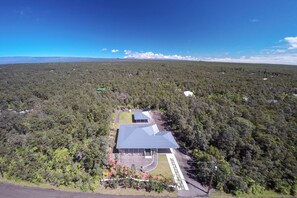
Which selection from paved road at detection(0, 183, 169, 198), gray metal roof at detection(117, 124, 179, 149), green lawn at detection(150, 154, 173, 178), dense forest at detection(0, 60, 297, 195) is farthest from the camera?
gray metal roof at detection(117, 124, 179, 149)

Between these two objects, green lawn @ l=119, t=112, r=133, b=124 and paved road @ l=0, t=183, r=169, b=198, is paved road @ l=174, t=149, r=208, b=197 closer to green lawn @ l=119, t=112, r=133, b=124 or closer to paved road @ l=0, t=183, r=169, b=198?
paved road @ l=0, t=183, r=169, b=198

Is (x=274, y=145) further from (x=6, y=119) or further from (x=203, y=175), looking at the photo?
(x=6, y=119)

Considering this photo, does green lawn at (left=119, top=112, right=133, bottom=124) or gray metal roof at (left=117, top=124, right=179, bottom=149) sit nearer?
gray metal roof at (left=117, top=124, right=179, bottom=149)

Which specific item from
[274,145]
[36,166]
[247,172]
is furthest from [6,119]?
[274,145]

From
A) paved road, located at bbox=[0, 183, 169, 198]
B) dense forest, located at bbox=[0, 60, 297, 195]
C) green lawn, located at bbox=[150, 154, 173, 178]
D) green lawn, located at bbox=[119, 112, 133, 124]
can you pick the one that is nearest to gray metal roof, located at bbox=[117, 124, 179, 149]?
green lawn, located at bbox=[150, 154, 173, 178]

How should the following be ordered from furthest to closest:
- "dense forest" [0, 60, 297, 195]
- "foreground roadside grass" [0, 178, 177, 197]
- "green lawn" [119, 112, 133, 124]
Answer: "green lawn" [119, 112, 133, 124]
"dense forest" [0, 60, 297, 195]
"foreground roadside grass" [0, 178, 177, 197]

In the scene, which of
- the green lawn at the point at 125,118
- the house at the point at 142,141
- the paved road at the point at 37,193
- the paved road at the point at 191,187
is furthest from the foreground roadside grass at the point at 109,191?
the green lawn at the point at 125,118
